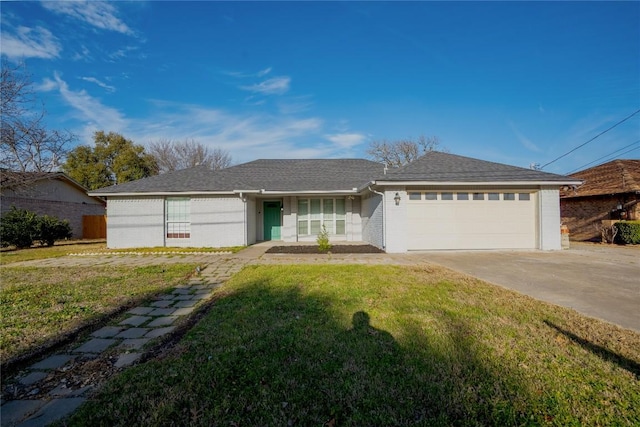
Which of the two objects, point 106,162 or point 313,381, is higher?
point 106,162

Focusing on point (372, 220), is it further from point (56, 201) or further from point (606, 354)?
point (56, 201)

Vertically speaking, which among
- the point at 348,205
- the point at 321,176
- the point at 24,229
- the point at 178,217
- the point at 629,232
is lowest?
the point at 629,232

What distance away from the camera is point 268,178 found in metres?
15.7

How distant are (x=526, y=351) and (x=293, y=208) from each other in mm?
12252

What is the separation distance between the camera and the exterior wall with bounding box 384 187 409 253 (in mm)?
10508

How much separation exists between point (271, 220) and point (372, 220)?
5.90m

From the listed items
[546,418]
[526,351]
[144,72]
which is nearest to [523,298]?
[526,351]

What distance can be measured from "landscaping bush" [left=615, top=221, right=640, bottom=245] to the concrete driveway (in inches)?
186

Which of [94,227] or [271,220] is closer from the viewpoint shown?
[271,220]

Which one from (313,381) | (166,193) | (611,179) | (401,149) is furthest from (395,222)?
(401,149)

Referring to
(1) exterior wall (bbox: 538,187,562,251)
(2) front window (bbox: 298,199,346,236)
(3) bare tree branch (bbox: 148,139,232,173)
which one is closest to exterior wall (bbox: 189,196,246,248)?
(2) front window (bbox: 298,199,346,236)

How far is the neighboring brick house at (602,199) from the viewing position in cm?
A: 1420

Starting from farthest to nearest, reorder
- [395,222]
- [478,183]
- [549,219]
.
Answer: [549,219] < [395,222] < [478,183]

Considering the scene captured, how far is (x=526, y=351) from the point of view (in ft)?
9.94
